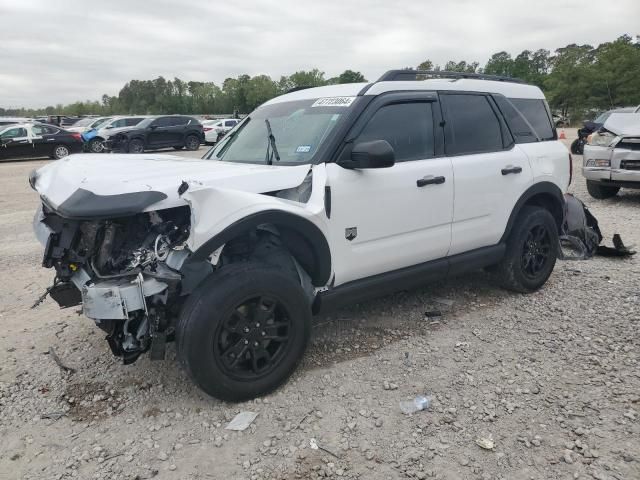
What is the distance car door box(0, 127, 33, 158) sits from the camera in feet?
61.0

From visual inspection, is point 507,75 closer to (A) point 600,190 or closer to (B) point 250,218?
(A) point 600,190

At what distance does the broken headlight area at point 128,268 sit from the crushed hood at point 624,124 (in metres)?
8.09

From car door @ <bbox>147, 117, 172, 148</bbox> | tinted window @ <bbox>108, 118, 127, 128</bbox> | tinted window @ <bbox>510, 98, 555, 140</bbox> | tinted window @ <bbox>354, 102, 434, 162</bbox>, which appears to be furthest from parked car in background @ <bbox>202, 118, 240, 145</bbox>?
tinted window @ <bbox>354, 102, 434, 162</bbox>

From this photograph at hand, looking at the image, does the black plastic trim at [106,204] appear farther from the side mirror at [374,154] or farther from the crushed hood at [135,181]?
the side mirror at [374,154]

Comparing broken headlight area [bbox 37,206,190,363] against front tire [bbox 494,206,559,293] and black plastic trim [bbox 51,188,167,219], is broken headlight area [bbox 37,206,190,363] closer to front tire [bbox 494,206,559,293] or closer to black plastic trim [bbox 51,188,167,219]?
black plastic trim [bbox 51,188,167,219]

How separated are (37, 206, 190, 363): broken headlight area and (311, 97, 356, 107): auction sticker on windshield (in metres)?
1.35

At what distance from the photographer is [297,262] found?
325 cm

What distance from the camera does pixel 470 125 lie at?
13.4ft

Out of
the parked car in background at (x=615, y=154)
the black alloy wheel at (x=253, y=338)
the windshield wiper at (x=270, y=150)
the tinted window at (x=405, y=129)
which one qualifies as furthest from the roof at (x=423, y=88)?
the parked car in background at (x=615, y=154)

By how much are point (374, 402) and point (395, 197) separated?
1.36 metres

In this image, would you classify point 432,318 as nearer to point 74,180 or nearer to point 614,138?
point 74,180

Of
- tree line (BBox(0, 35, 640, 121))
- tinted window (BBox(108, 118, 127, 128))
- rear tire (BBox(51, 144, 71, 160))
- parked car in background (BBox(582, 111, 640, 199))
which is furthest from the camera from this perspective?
tree line (BBox(0, 35, 640, 121))

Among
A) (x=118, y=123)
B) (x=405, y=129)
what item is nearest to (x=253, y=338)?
(x=405, y=129)

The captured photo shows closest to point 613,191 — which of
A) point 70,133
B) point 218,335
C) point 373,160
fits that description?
point 373,160
